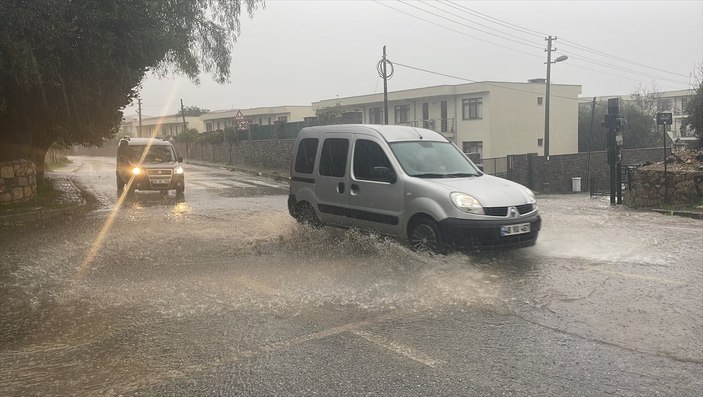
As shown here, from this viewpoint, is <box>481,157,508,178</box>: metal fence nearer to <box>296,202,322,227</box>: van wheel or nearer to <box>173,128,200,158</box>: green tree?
<box>296,202,322,227</box>: van wheel

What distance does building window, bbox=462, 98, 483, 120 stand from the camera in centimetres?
4066

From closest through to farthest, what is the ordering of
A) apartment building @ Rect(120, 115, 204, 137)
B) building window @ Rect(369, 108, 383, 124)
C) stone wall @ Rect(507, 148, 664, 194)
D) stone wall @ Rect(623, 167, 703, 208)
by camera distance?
stone wall @ Rect(623, 167, 703, 208)
stone wall @ Rect(507, 148, 664, 194)
building window @ Rect(369, 108, 383, 124)
apartment building @ Rect(120, 115, 204, 137)

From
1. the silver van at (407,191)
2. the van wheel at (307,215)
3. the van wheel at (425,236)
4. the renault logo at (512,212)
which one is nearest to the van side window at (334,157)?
the silver van at (407,191)

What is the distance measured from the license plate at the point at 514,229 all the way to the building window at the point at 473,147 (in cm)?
3419

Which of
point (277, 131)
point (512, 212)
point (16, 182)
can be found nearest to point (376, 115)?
point (277, 131)

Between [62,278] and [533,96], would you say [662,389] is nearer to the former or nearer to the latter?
[62,278]

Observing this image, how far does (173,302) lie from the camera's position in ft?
19.4

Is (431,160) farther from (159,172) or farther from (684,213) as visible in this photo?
(159,172)

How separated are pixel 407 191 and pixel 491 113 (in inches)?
1345

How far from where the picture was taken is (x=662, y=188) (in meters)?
14.9

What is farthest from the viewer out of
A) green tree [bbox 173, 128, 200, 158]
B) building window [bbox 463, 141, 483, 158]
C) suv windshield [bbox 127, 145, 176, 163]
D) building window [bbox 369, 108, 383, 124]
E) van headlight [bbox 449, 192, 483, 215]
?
green tree [bbox 173, 128, 200, 158]

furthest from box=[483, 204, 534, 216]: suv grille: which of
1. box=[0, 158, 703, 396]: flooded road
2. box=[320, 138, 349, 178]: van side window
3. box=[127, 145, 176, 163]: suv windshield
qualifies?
box=[127, 145, 176, 163]: suv windshield

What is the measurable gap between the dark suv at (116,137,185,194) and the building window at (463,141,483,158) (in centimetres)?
2675

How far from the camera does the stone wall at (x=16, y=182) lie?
1365cm
